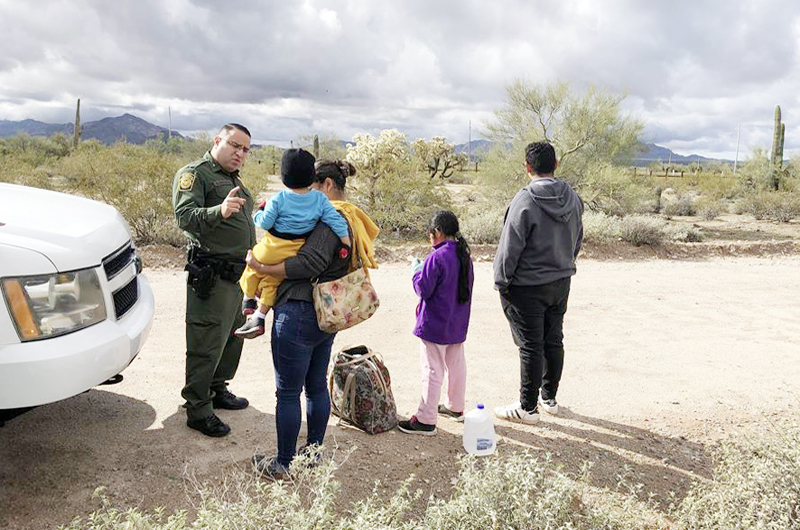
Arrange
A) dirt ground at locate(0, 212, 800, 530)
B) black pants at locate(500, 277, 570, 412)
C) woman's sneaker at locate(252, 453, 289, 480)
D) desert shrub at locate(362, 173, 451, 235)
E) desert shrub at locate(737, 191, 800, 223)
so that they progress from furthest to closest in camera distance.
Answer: desert shrub at locate(737, 191, 800, 223) → desert shrub at locate(362, 173, 451, 235) → black pants at locate(500, 277, 570, 412) → dirt ground at locate(0, 212, 800, 530) → woman's sneaker at locate(252, 453, 289, 480)

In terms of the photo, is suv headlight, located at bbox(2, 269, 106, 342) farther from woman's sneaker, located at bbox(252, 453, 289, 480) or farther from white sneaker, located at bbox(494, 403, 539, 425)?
white sneaker, located at bbox(494, 403, 539, 425)

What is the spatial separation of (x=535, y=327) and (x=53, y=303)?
2.79m

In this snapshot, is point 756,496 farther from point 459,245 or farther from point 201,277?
point 201,277

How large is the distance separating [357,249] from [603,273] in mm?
7651

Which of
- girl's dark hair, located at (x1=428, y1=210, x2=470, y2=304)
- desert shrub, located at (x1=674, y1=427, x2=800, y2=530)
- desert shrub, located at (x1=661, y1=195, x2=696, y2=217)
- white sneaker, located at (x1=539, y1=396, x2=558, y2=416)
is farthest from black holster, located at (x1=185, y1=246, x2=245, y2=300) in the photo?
desert shrub, located at (x1=661, y1=195, x2=696, y2=217)

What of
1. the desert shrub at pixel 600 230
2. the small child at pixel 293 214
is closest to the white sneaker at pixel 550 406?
the small child at pixel 293 214


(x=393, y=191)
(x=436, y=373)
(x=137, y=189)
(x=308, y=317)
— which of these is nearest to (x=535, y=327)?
(x=436, y=373)

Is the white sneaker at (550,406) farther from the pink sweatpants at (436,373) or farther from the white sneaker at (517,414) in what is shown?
the pink sweatpants at (436,373)

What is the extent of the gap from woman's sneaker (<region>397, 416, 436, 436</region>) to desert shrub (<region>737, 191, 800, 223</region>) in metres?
20.7

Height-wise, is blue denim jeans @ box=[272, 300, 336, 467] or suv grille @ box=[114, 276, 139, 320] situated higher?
suv grille @ box=[114, 276, 139, 320]

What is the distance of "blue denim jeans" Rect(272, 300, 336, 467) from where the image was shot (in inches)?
119

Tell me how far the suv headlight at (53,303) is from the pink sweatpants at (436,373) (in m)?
1.98

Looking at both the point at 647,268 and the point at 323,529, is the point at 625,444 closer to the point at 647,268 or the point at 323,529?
the point at 323,529

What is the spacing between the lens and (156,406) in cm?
427
